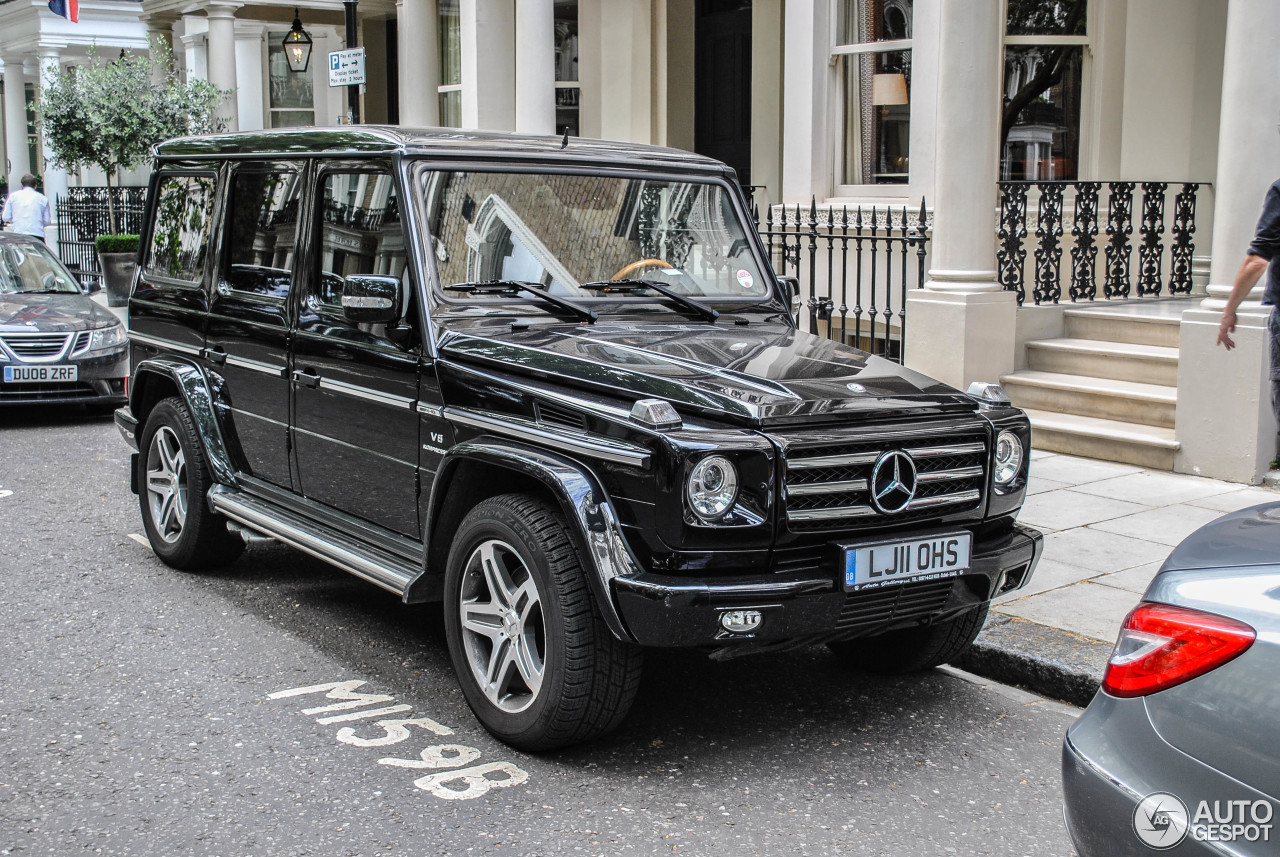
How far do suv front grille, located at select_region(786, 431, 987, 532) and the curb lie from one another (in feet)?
3.41

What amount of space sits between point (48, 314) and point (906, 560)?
30.3 feet

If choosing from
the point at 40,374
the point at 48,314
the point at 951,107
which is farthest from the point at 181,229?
the point at 951,107

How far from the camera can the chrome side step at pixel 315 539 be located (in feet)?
15.9

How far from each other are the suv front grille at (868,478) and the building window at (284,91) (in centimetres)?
2464

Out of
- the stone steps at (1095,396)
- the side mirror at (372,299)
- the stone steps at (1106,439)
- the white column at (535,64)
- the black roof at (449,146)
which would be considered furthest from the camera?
the white column at (535,64)

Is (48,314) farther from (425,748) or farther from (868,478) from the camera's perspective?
(868,478)

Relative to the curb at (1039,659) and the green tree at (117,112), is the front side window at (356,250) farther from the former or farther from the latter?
the green tree at (117,112)

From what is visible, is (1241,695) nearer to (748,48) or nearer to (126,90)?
(748,48)

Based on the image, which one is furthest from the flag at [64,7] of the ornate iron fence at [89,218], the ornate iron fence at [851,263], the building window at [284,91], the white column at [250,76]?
the ornate iron fence at [851,263]

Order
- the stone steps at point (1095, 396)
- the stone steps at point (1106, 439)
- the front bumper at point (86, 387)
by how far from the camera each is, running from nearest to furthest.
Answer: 1. the stone steps at point (1106, 439)
2. the stone steps at point (1095, 396)
3. the front bumper at point (86, 387)

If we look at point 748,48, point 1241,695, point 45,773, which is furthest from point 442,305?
point 748,48

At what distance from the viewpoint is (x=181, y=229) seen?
6609mm

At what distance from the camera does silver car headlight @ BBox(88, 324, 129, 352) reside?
11.2 m

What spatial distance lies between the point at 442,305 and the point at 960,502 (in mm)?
1951
